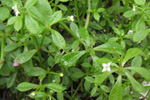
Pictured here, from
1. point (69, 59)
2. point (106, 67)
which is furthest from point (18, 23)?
point (106, 67)

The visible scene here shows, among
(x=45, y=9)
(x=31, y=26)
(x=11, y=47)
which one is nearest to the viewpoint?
(x=31, y=26)

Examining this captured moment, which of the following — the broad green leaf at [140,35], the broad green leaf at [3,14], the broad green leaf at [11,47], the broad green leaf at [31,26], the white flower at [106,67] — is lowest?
the white flower at [106,67]

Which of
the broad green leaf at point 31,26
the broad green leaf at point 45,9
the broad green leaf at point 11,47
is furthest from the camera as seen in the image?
the broad green leaf at point 11,47

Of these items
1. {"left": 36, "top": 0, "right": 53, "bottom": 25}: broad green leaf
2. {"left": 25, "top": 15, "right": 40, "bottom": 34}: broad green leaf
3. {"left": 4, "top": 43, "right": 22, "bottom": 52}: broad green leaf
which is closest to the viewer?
{"left": 25, "top": 15, "right": 40, "bottom": 34}: broad green leaf

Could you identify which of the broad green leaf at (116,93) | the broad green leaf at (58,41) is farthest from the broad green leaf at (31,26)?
the broad green leaf at (116,93)

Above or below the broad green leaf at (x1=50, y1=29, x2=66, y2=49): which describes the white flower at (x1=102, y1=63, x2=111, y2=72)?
below

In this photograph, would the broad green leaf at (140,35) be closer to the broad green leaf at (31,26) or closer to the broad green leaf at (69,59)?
the broad green leaf at (69,59)

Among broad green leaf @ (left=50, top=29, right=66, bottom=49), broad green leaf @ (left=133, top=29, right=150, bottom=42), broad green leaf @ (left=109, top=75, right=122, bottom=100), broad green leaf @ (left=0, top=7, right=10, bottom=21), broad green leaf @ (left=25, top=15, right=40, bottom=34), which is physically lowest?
broad green leaf @ (left=109, top=75, right=122, bottom=100)

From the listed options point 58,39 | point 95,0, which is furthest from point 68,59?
point 95,0

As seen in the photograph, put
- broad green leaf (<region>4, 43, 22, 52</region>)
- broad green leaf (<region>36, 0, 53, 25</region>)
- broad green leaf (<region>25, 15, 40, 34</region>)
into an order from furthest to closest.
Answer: broad green leaf (<region>4, 43, 22, 52</region>), broad green leaf (<region>36, 0, 53, 25</region>), broad green leaf (<region>25, 15, 40, 34</region>)

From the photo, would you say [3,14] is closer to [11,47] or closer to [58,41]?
[11,47]

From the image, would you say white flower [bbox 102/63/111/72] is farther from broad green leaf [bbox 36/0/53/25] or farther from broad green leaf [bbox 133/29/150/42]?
broad green leaf [bbox 36/0/53/25]

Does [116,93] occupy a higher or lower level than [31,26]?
lower

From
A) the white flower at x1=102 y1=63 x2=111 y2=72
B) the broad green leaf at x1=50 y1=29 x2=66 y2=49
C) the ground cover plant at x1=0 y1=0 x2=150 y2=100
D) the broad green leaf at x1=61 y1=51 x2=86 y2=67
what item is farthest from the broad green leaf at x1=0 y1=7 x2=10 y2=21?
the white flower at x1=102 y1=63 x2=111 y2=72
